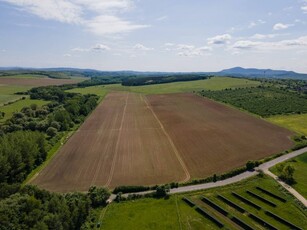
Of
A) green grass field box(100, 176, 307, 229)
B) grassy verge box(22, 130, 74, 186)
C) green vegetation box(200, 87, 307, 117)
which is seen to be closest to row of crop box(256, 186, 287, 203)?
green grass field box(100, 176, 307, 229)

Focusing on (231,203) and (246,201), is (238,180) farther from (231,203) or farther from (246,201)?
(231,203)

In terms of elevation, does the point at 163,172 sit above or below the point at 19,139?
below

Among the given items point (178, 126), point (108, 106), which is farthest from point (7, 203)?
point (108, 106)

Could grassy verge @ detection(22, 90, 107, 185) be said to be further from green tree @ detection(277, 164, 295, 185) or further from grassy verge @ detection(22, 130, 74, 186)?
green tree @ detection(277, 164, 295, 185)

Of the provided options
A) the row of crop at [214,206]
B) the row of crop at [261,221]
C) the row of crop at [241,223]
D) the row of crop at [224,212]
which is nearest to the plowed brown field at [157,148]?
the row of crop at [214,206]

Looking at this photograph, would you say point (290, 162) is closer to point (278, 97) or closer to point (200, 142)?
point (200, 142)

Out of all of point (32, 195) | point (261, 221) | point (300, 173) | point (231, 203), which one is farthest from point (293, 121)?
point (32, 195)
